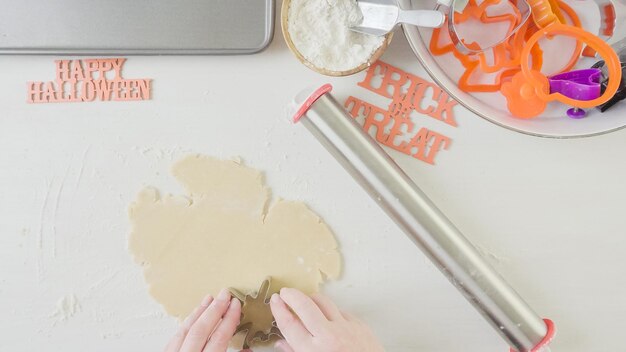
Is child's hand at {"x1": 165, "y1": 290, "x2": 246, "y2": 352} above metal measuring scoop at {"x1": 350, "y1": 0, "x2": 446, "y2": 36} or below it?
below

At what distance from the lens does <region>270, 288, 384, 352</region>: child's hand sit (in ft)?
1.99

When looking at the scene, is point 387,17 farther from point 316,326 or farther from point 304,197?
point 316,326

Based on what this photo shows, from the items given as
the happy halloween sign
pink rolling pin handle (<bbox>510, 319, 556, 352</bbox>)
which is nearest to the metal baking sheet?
the happy halloween sign

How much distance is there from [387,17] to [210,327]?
16.5 inches

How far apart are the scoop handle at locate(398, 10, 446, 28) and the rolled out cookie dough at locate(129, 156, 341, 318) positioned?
0.26 m

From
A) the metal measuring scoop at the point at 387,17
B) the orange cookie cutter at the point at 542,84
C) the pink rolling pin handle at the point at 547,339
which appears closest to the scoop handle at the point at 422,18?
the metal measuring scoop at the point at 387,17

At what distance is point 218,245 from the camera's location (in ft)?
2.15

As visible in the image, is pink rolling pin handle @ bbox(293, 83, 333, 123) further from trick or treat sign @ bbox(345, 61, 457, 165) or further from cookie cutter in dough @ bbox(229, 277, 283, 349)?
cookie cutter in dough @ bbox(229, 277, 283, 349)

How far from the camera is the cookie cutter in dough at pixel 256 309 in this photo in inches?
25.2

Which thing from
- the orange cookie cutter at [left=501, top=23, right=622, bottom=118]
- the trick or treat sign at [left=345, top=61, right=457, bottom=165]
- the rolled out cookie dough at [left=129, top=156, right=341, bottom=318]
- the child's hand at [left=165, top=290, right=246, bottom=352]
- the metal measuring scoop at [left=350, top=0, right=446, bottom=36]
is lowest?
the child's hand at [left=165, top=290, right=246, bottom=352]

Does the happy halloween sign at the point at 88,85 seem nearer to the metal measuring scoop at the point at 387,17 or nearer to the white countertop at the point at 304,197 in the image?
the white countertop at the point at 304,197

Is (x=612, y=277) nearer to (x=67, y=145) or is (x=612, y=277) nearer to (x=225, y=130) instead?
(x=225, y=130)

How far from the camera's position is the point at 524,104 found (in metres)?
0.62

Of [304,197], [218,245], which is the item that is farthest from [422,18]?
[218,245]
